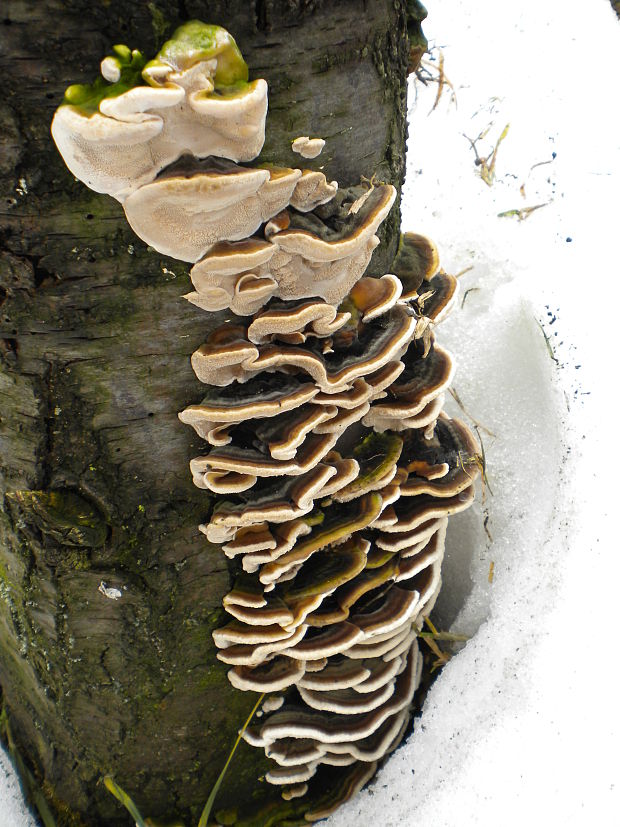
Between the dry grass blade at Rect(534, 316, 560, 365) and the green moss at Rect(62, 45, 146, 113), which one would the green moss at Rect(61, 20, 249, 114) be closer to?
the green moss at Rect(62, 45, 146, 113)

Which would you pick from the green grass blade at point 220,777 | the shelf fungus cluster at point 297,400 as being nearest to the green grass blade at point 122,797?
the green grass blade at point 220,777

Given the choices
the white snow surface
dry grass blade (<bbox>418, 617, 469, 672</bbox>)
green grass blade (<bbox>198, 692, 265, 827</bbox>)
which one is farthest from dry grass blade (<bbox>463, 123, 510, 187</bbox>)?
green grass blade (<bbox>198, 692, 265, 827</bbox>)

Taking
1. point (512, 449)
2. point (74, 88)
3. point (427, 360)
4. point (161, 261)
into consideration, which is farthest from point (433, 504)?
point (74, 88)

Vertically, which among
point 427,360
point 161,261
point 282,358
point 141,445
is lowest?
point 141,445

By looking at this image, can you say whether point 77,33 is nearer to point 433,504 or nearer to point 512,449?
point 433,504

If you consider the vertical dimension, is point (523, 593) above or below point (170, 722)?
above

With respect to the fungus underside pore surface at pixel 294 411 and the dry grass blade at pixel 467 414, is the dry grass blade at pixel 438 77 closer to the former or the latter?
the dry grass blade at pixel 467 414
